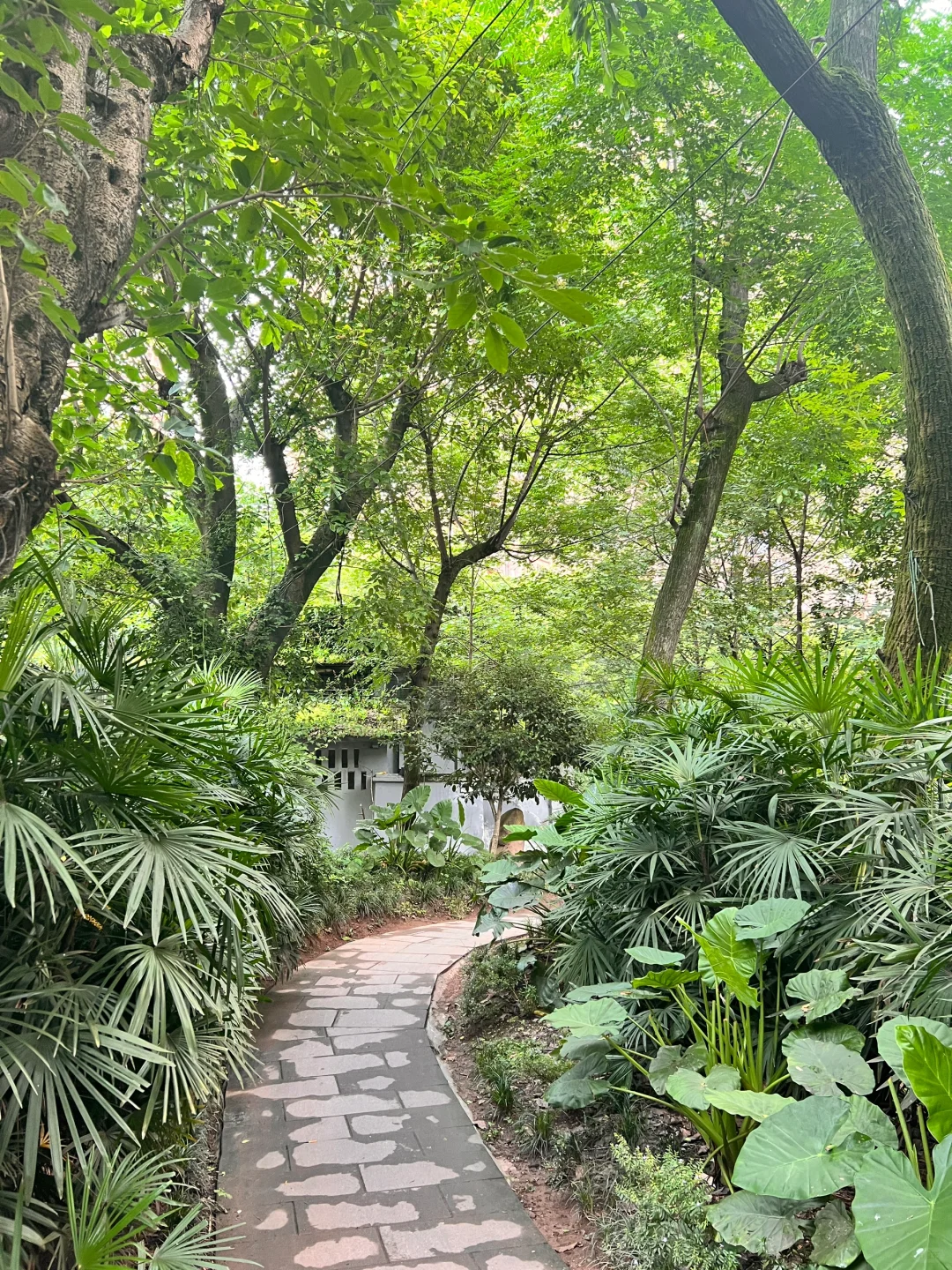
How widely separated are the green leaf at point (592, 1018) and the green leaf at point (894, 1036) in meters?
1.02

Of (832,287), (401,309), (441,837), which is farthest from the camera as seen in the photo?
(441,837)

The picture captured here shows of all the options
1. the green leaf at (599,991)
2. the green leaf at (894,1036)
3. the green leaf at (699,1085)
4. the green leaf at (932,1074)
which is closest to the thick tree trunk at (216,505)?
the green leaf at (599,991)

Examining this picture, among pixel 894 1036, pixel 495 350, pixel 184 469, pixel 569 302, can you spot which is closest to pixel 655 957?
pixel 894 1036

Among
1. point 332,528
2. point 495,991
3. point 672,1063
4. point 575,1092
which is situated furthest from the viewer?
point 332,528

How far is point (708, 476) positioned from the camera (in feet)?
24.6

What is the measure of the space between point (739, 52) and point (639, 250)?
145 centimetres

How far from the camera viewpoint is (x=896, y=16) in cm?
499

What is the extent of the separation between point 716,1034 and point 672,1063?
0.21m

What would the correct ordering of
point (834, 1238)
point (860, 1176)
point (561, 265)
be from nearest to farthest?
point (561, 265) < point (860, 1176) < point (834, 1238)

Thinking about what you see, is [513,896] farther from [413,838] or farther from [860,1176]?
[413,838]

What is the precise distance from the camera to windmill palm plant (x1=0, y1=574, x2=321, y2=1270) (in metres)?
2.11

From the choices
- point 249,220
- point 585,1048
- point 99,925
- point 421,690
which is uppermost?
point 249,220

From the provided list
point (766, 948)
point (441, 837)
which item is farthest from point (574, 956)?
point (441, 837)

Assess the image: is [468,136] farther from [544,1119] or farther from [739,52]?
[544,1119]
